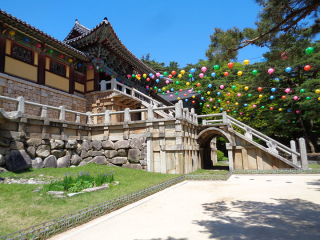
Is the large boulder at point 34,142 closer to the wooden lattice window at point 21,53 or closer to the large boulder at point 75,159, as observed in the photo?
the large boulder at point 75,159

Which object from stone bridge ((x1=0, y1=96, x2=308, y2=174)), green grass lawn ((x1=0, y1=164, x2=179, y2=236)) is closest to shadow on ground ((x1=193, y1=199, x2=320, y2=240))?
green grass lawn ((x1=0, y1=164, x2=179, y2=236))

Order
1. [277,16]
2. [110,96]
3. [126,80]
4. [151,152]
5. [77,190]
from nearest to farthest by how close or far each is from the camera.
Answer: [277,16]
[77,190]
[151,152]
[110,96]
[126,80]

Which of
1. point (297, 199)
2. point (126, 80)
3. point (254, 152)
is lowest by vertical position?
point (297, 199)

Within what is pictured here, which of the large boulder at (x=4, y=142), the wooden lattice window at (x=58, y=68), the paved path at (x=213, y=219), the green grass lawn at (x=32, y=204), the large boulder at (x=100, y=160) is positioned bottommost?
the paved path at (x=213, y=219)

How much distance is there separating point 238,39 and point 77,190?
7.27 meters

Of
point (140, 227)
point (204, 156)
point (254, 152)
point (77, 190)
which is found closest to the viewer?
point (140, 227)

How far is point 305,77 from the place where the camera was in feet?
74.1

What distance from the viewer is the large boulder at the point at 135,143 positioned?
Answer: 44.2 ft

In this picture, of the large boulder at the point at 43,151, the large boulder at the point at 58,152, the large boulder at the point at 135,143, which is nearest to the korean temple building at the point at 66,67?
the large boulder at the point at 43,151

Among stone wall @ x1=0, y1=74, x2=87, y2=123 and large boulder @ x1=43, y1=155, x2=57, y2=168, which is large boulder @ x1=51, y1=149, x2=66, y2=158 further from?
stone wall @ x1=0, y1=74, x2=87, y2=123

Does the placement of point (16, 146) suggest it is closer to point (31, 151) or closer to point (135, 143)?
point (31, 151)

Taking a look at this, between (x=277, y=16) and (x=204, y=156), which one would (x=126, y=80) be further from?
(x=277, y=16)

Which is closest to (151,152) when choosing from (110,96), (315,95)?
(110,96)

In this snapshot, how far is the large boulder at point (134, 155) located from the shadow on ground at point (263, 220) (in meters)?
7.67
